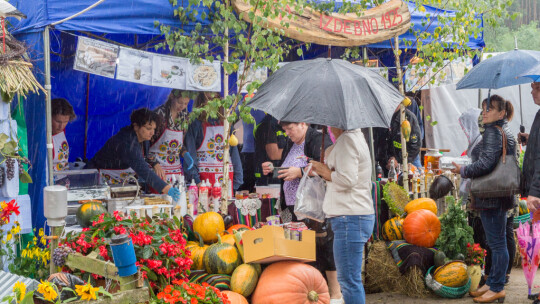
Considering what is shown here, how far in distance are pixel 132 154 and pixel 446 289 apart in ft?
11.9

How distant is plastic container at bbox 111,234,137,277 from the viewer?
3.48 meters

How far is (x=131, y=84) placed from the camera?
8.88 metres

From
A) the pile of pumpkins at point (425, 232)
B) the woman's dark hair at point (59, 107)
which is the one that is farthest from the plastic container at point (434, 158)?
the woman's dark hair at point (59, 107)

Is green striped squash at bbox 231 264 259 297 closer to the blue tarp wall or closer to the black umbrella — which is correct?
the black umbrella

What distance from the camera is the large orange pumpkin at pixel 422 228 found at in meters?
6.30

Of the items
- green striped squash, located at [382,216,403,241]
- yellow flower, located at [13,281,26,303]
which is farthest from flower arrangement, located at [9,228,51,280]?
green striped squash, located at [382,216,403,241]

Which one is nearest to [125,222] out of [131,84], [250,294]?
[250,294]

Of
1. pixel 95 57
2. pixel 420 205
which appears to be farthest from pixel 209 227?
pixel 420 205

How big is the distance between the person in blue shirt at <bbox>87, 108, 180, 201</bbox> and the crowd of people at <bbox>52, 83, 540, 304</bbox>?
0.5 inches

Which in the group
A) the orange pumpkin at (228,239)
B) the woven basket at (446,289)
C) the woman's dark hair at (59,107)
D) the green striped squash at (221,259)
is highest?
the woman's dark hair at (59,107)

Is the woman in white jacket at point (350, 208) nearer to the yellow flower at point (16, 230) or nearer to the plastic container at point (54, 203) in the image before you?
the plastic container at point (54, 203)

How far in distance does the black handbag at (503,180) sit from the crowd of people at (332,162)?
64 mm

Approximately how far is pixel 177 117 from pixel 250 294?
10.2ft

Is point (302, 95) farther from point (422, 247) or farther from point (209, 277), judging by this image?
point (422, 247)
